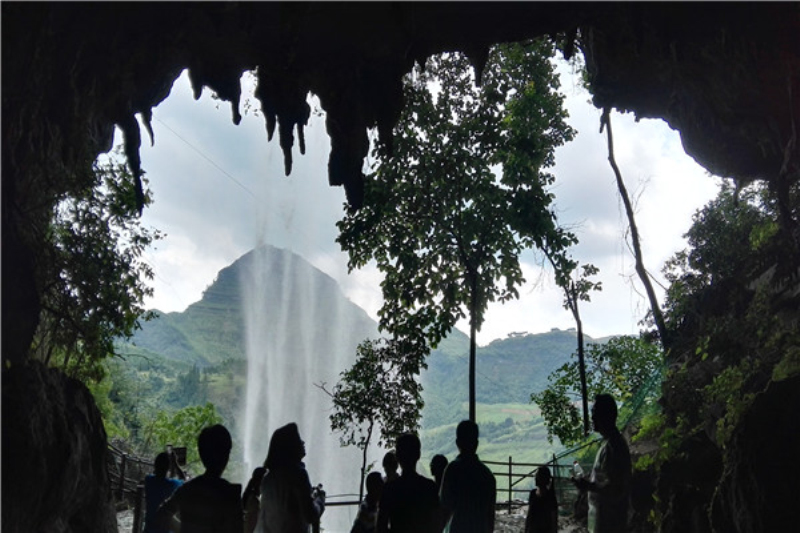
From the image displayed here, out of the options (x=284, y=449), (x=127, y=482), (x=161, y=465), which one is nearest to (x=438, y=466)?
(x=284, y=449)

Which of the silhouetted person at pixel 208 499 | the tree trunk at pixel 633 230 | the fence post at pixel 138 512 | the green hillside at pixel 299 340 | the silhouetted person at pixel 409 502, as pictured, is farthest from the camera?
the green hillside at pixel 299 340

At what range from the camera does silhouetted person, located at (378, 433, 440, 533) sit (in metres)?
4.29

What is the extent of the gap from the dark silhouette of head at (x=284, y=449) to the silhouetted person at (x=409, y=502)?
2.41 ft

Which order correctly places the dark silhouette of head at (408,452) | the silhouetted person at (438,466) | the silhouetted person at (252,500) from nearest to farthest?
the dark silhouette of head at (408,452), the silhouetted person at (252,500), the silhouetted person at (438,466)

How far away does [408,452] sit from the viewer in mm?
4418

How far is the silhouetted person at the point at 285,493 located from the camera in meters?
4.61

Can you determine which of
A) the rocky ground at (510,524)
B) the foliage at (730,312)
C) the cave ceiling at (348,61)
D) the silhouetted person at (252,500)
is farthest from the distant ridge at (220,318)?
the silhouetted person at (252,500)

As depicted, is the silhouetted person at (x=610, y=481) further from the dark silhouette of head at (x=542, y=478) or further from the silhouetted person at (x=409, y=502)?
the silhouetted person at (x=409, y=502)

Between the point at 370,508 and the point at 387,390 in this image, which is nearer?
the point at 370,508

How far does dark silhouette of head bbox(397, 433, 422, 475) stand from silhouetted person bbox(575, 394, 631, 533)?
152 cm

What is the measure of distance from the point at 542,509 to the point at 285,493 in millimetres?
2586

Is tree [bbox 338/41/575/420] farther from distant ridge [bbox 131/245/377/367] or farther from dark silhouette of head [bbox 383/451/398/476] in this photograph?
distant ridge [bbox 131/245/377/367]

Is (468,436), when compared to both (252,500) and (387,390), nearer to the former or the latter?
A: (252,500)

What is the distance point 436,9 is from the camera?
951 cm
